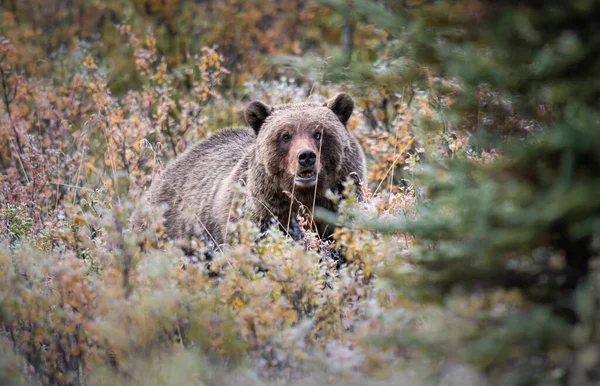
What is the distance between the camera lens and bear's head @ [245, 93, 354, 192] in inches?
202

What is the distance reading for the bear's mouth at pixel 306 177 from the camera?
16.7 ft

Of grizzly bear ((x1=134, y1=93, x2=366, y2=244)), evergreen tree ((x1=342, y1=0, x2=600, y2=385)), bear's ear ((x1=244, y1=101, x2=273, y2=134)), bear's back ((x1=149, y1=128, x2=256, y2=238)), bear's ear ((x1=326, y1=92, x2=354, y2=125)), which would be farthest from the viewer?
bear's back ((x1=149, y1=128, x2=256, y2=238))

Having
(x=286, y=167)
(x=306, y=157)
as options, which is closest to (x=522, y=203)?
(x=306, y=157)

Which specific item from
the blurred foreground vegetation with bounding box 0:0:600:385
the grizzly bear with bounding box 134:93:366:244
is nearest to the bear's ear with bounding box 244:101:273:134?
the grizzly bear with bounding box 134:93:366:244

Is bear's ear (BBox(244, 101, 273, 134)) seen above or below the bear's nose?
above

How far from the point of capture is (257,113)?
5.70m

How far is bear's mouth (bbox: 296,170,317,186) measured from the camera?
508 centimetres

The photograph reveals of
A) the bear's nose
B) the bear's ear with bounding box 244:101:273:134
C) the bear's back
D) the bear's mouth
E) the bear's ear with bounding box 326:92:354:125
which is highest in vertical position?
the bear's ear with bounding box 326:92:354:125

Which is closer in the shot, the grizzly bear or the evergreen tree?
the evergreen tree

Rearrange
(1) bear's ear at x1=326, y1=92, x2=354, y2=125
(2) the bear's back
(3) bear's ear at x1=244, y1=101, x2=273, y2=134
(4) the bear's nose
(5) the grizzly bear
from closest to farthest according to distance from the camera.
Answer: (4) the bear's nose → (5) the grizzly bear → (1) bear's ear at x1=326, y1=92, x2=354, y2=125 → (3) bear's ear at x1=244, y1=101, x2=273, y2=134 → (2) the bear's back

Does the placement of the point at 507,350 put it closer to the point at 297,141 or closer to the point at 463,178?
the point at 463,178

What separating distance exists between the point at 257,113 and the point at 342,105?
75 cm

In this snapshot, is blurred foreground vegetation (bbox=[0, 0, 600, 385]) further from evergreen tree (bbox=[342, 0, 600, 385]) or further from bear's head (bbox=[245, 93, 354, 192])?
bear's head (bbox=[245, 93, 354, 192])

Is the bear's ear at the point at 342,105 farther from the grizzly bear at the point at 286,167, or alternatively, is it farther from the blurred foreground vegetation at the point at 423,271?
the blurred foreground vegetation at the point at 423,271
